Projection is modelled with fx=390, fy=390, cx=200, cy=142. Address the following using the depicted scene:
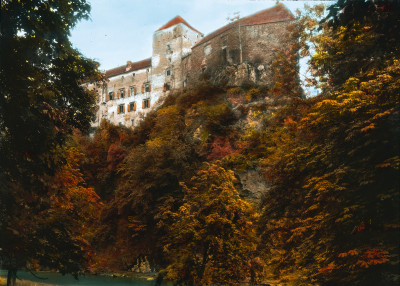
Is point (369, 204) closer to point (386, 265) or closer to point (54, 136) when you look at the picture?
point (386, 265)

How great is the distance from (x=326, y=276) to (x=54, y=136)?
9.58 meters

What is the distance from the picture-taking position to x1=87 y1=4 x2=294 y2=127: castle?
165 ft

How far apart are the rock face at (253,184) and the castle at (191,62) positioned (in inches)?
701

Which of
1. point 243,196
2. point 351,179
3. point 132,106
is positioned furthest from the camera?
point 132,106

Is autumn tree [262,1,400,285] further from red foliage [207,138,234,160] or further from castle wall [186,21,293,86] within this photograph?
castle wall [186,21,293,86]

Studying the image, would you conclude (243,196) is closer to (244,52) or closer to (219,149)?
(219,149)

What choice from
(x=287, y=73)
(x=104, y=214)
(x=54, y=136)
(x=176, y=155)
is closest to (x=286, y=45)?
(x=287, y=73)

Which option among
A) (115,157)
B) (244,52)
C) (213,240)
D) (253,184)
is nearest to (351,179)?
(213,240)

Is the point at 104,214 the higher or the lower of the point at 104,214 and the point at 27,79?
the lower

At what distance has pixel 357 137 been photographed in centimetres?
1175

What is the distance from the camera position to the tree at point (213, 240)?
18.9 metres

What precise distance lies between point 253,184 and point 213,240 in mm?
9693

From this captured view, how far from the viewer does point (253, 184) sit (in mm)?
27703

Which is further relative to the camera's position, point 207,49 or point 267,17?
point 207,49
